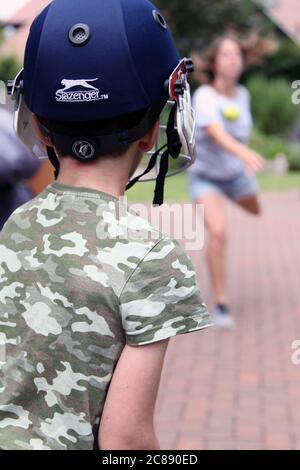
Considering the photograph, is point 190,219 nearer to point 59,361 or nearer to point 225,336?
point 59,361

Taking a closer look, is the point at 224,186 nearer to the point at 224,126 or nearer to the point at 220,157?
the point at 220,157

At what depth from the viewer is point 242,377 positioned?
199 inches

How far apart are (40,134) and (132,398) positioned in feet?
1.69

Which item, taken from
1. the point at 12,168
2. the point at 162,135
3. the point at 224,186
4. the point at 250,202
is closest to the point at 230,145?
the point at 224,186

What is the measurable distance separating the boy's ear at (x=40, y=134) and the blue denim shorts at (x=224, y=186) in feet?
14.9

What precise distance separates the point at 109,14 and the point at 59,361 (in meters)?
0.59

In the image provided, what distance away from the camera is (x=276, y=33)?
35.3 metres

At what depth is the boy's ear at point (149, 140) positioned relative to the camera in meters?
1.65

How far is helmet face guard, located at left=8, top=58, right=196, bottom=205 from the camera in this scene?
1.61 metres

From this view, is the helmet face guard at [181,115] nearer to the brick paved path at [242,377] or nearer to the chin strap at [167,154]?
the chin strap at [167,154]

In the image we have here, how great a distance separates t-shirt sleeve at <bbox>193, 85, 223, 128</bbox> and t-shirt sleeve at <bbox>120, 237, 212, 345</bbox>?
4.58m

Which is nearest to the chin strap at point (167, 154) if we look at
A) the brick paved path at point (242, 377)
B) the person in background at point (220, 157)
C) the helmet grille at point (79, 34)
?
the helmet grille at point (79, 34)

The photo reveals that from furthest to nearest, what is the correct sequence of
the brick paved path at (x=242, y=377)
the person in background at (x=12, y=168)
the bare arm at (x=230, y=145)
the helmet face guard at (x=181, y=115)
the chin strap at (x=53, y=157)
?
the bare arm at (x=230, y=145) → the brick paved path at (x=242, y=377) → the person in background at (x=12, y=168) → the chin strap at (x=53, y=157) → the helmet face guard at (x=181, y=115)
